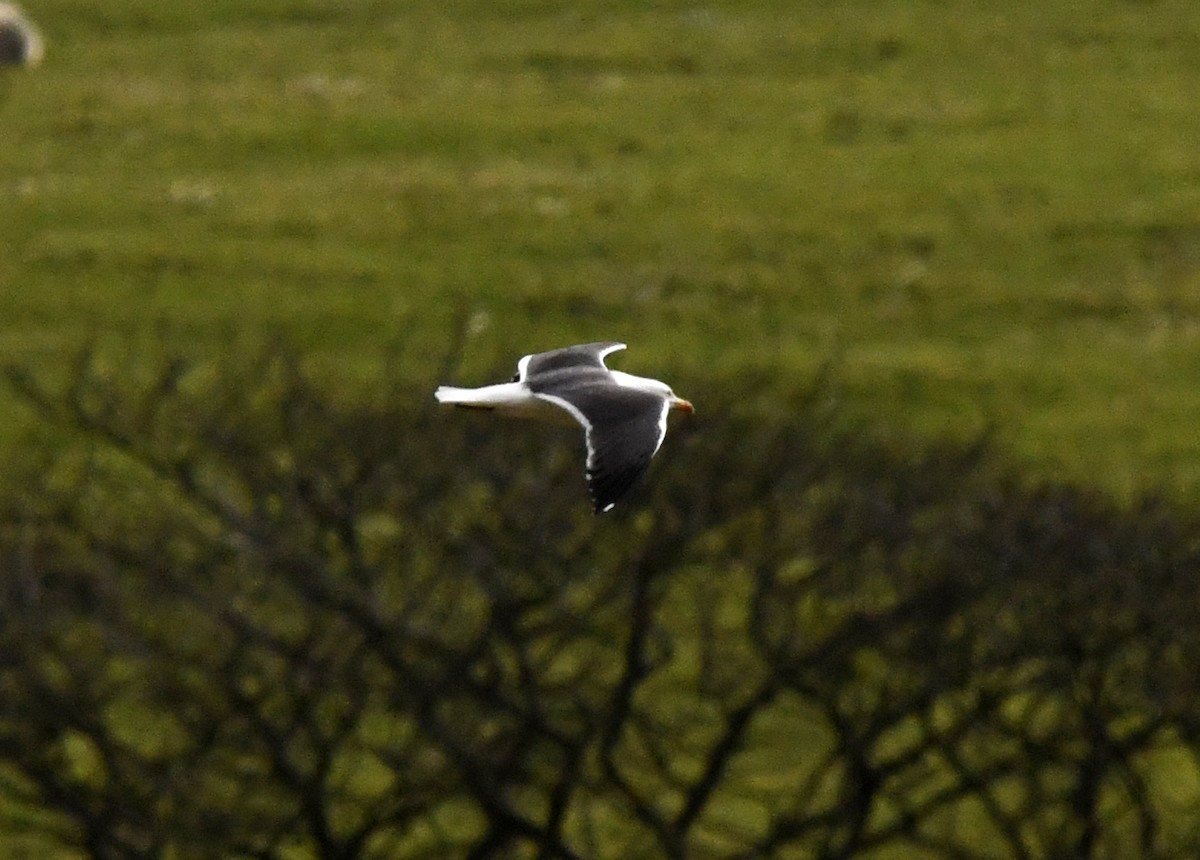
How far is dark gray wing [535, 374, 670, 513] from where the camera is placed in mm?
12633

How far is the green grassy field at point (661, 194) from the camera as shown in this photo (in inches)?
1768

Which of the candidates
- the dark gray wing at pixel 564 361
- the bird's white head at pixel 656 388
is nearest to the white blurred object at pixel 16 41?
the dark gray wing at pixel 564 361

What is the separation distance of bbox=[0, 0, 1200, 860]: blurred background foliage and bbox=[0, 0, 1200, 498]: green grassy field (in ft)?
0.37

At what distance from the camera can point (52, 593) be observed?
23344 mm

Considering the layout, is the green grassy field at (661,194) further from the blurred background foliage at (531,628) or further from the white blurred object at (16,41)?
the blurred background foliage at (531,628)

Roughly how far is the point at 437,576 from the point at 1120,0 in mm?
38624

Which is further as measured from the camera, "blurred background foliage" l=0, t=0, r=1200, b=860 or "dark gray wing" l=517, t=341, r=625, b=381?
"blurred background foliage" l=0, t=0, r=1200, b=860

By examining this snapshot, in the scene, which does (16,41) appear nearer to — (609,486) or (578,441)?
(578,441)

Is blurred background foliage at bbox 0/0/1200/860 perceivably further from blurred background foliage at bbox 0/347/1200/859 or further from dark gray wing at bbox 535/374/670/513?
dark gray wing at bbox 535/374/670/513

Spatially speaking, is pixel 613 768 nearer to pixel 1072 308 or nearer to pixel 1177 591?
pixel 1177 591

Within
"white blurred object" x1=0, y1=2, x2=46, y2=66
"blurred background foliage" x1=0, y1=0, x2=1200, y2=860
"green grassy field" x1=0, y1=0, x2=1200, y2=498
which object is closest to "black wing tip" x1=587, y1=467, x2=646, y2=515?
"blurred background foliage" x1=0, y1=0, x2=1200, y2=860

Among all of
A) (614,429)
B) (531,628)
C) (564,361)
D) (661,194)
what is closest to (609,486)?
(614,429)

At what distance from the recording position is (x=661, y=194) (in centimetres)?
5116

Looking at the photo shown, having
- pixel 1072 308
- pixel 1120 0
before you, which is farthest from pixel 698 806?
pixel 1120 0
